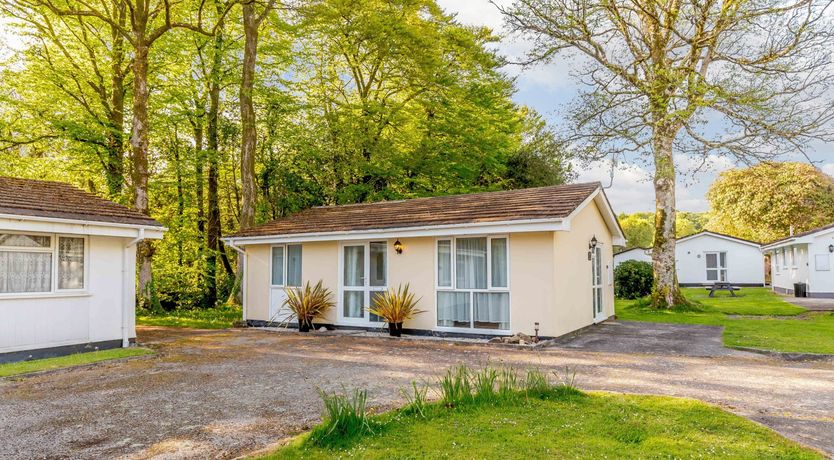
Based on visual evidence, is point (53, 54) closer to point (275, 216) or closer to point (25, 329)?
point (275, 216)

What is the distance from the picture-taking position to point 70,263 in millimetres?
9875

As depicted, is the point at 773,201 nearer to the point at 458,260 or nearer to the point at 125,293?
the point at 458,260

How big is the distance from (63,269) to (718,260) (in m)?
33.4

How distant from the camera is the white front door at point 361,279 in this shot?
12.8 m

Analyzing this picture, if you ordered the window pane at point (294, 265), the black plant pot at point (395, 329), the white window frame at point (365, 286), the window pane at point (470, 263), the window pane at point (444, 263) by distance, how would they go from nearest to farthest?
1. the window pane at point (470, 263)
2. the window pane at point (444, 263)
3. the black plant pot at point (395, 329)
4. the white window frame at point (365, 286)
5. the window pane at point (294, 265)

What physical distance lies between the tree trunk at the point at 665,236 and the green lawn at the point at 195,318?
14187mm

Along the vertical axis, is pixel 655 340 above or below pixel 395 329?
below

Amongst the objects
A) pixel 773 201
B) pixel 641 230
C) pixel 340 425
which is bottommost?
pixel 340 425

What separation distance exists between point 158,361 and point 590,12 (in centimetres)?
1516

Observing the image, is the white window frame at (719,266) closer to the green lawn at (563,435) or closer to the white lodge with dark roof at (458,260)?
the white lodge with dark roof at (458,260)

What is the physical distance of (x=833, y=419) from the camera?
5.23 metres

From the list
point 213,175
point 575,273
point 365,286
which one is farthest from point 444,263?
point 213,175

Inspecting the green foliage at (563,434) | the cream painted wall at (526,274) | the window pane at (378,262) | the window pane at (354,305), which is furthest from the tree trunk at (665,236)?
the green foliage at (563,434)

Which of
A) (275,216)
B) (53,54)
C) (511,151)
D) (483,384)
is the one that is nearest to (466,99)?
(511,151)
